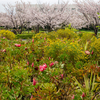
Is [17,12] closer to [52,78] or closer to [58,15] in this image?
[58,15]

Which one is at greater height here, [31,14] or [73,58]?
[31,14]

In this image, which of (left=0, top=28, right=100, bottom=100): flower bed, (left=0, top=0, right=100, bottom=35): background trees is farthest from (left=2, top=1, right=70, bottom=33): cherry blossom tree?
(left=0, top=28, right=100, bottom=100): flower bed

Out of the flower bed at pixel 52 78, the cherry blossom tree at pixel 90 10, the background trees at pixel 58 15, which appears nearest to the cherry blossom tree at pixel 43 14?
the background trees at pixel 58 15

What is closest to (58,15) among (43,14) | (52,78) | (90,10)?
(43,14)

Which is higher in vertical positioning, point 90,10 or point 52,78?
point 90,10

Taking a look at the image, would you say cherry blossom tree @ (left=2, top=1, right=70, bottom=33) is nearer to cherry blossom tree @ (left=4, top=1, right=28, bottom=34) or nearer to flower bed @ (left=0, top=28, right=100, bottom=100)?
cherry blossom tree @ (left=4, top=1, right=28, bottom=34)

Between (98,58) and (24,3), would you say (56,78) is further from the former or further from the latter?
(24,3)

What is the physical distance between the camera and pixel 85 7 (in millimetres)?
13922

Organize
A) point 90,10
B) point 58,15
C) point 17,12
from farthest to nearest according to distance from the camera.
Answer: point 17,12, point 58,15, point 90,10

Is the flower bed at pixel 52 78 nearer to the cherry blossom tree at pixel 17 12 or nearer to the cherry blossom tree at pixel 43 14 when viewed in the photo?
the cherry blossom tree at pixel 43 14

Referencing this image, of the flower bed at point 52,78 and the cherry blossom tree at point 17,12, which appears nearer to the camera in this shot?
the flower bed at point 52,78

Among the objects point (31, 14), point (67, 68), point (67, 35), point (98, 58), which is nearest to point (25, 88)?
point (67, 68)

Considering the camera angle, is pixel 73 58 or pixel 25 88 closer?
pixel 25 88

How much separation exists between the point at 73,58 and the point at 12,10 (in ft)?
69.1
